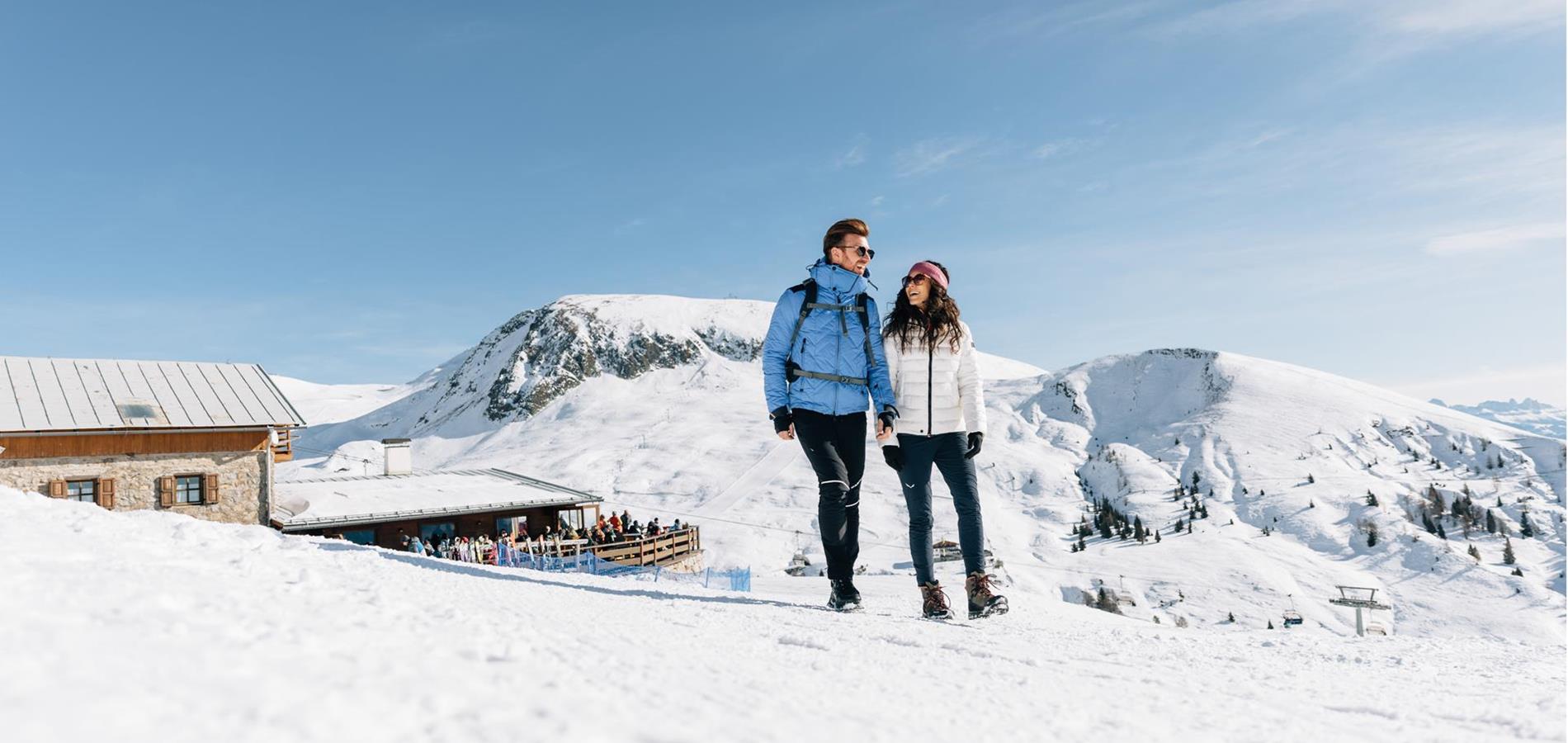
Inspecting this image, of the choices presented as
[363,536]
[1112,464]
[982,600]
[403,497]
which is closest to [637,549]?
[403,497]

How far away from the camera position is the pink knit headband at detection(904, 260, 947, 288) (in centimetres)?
585

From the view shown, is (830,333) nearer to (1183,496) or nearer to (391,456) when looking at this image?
(391,456)

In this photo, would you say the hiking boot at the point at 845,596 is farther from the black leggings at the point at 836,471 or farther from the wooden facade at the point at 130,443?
the wooden facade at the point at 130,443

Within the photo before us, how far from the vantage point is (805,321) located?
5.73 metres

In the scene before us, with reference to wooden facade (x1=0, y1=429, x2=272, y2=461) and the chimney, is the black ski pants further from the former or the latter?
the chimney

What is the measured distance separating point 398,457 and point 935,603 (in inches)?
1196

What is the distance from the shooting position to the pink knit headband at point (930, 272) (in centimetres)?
585

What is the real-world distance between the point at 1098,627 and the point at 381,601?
13.8 feet

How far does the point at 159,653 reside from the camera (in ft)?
6.32

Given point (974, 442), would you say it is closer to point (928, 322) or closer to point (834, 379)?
point (928, 322)

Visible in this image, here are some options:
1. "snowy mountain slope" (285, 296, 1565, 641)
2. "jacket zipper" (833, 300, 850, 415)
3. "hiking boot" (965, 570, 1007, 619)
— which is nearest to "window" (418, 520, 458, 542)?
"snowy mountain slope" (285, 296, 1565, 641)

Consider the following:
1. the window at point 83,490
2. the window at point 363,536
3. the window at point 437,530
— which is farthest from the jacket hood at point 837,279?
the window at point 363,536

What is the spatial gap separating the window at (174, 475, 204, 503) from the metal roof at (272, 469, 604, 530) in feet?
7.72

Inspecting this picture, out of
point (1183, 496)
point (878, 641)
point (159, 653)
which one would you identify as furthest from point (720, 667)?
point (1183, 496)
